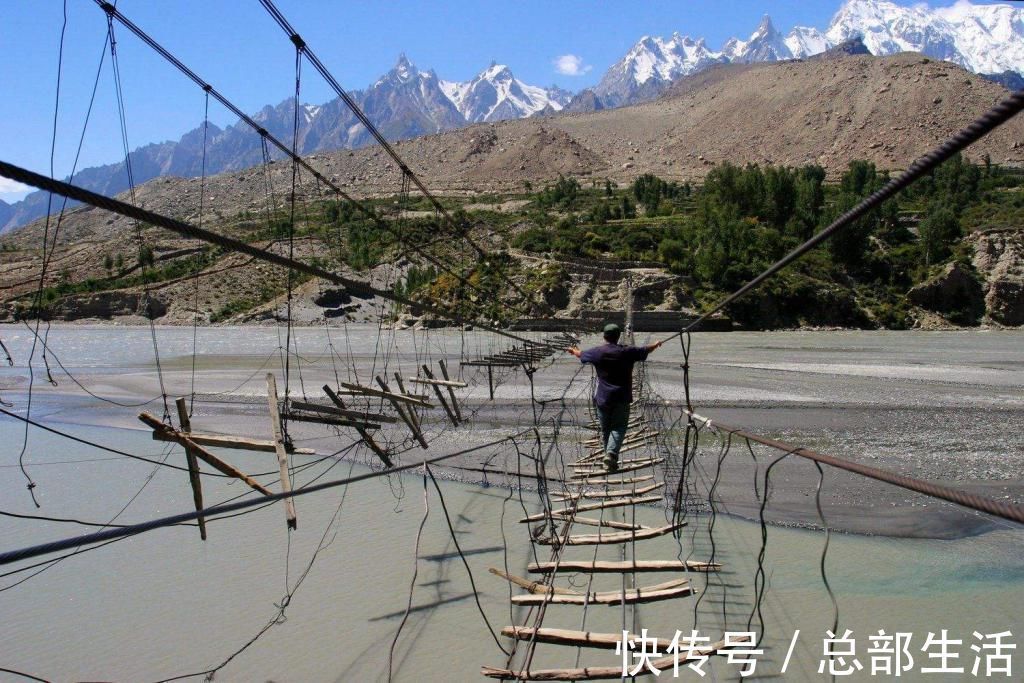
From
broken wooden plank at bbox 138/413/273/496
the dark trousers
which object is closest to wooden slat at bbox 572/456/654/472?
the dark trousers

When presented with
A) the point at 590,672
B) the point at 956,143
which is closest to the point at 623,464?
the point at 590,672

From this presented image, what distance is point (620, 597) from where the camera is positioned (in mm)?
4496

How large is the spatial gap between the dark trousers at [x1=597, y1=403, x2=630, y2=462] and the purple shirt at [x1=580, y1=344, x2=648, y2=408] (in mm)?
54

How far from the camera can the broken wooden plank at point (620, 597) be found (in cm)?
445

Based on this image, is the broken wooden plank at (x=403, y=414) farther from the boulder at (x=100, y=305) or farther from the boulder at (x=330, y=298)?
the boulder at (x=100, y=305)

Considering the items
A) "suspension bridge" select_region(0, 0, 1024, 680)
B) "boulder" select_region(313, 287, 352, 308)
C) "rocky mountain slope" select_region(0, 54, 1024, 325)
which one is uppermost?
"rocky mountain slope" select_region(0, 54, 1024, 325)

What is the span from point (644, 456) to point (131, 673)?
260 inches

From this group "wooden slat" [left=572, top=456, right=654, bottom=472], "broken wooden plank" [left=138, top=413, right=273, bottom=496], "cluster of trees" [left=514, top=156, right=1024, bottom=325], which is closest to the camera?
"broken wooden plank" [left=138, top=413, right=273, bottom=496]

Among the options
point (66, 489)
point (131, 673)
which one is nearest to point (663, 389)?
point (66, 489)

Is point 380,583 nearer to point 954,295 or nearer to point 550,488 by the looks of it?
point 550,488

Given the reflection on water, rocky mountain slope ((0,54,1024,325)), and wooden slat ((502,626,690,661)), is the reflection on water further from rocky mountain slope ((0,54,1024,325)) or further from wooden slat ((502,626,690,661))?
rocky mountain slope ((0,54,1024,325))

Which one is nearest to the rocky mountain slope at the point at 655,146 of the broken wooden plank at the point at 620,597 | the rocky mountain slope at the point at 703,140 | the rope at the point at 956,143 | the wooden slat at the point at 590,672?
the rocky mountain slope at the point at 703,140

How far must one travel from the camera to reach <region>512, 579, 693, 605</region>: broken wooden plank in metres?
4.45

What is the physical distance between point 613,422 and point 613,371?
0.47 m
